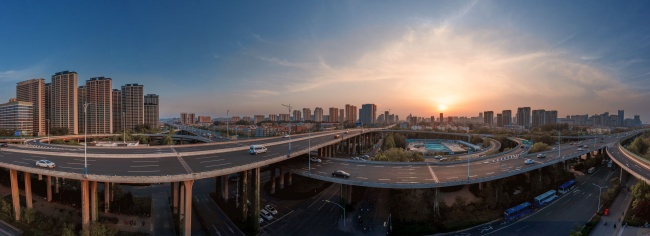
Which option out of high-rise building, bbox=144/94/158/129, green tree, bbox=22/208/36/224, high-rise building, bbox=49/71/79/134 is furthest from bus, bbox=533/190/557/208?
high-rise building, bbox=144/94/158/129

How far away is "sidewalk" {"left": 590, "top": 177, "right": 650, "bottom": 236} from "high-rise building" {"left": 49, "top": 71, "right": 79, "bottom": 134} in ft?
494

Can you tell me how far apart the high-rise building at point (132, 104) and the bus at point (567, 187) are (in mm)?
163498

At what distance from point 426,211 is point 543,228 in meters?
13.6

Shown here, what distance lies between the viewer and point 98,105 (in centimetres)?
11988

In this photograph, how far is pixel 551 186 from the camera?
46.8 m

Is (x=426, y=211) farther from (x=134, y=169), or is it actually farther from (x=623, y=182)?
(x=623, y=182)

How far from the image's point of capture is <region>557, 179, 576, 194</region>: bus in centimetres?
4557

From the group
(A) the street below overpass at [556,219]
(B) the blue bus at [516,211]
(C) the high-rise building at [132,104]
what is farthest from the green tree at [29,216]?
(C) the high-rise building at [132,104]

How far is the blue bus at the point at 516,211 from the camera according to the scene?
3504cm

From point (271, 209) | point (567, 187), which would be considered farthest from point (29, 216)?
point (567, 187)

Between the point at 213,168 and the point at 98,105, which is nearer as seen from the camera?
the point at 213,168

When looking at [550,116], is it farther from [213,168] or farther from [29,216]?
[29,216]

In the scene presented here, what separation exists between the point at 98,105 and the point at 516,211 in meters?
148

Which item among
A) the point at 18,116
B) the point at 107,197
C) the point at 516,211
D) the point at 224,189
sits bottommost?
the point at 516,211
